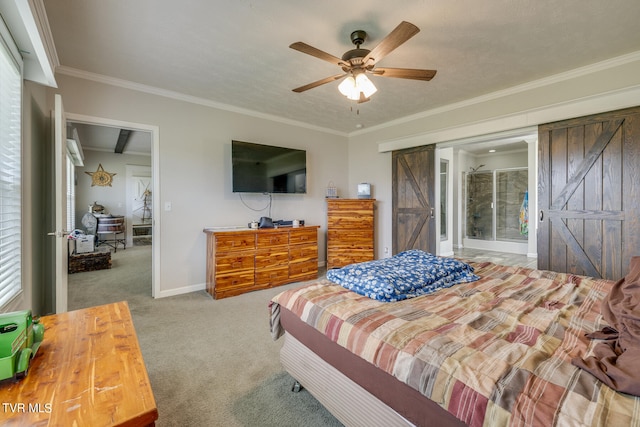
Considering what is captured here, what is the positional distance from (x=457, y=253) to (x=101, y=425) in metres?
6.81

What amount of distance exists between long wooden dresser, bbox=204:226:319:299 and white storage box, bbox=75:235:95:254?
340 centimetres

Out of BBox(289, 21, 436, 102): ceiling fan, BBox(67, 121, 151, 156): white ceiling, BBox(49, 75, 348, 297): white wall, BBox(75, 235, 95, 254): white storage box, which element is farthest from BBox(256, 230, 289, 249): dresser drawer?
BBox(75, 235, 95, 254): white storage box

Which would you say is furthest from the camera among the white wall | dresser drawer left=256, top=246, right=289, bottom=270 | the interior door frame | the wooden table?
dresser drawer left=256, top=246, right=289, bottom=270

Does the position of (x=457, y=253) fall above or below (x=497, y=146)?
below

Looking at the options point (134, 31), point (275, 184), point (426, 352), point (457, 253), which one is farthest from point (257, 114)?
point (457, 253)

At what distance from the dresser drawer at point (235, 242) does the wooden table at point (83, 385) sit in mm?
2201

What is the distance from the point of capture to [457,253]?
643cm

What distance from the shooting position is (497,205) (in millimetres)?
7031

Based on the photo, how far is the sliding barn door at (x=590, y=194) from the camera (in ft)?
8.89

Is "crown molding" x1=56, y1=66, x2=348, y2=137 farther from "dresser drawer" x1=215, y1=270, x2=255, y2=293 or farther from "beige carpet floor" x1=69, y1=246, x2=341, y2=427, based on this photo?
"beige carpet floor" x1=69, y1=246, x2=341, y2=427

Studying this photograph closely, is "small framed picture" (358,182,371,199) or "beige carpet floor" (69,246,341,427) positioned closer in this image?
"beige carpet floor" (69,246,341,427)

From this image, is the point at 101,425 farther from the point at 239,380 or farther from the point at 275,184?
the point at 275,184

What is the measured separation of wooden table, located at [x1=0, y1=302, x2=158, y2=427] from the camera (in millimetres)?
776

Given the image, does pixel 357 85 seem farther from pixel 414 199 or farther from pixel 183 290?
pixel 183 290
